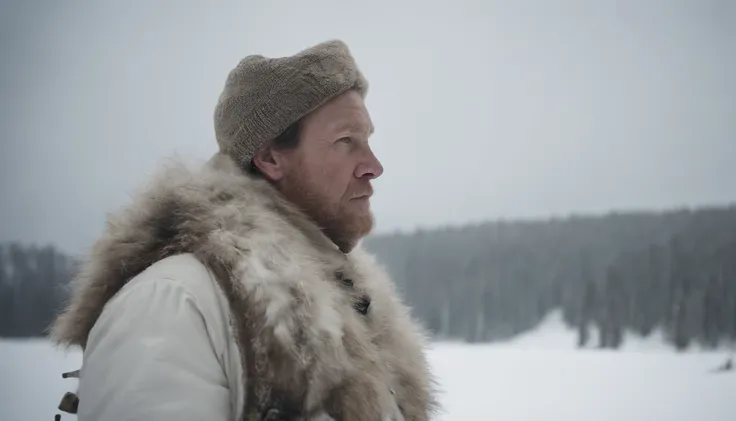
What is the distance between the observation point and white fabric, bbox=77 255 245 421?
0.67 m

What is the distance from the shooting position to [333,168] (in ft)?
3.60

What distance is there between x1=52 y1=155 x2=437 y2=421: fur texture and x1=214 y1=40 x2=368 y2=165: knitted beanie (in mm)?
76

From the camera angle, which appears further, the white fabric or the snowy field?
the snowy field

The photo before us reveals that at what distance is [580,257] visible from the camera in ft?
47.3

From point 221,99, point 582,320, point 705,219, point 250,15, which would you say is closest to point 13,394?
point 221,99

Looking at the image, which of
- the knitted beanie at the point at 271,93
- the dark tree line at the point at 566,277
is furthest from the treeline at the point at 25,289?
the knitted beanie at the point at 271,93

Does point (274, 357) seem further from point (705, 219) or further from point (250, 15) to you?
point (250, 15)

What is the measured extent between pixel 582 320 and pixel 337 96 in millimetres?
12677

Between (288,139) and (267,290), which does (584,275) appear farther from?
(267,290)

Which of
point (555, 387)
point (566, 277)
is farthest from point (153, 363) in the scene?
point (566, 277)

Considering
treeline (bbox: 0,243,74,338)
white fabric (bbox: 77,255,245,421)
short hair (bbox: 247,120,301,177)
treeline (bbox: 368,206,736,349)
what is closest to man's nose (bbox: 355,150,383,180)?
short hair (bbox: 247,120,301,177)

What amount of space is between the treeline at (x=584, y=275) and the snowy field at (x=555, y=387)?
2.24 metres

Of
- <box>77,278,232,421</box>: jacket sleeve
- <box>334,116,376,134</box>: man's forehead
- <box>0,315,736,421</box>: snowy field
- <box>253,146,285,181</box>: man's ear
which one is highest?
<box>334,116,376,134</box>: man's forehead

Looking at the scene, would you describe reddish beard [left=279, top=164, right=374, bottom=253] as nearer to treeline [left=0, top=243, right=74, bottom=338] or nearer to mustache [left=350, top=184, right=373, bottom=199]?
mustache [left=350, top=184, right=373, bottom=199]
